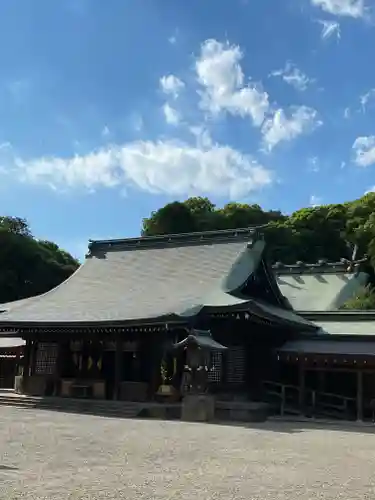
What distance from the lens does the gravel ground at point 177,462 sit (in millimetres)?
6238

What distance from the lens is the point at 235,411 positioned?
1611 centimetres

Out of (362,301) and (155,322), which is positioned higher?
(362,301)

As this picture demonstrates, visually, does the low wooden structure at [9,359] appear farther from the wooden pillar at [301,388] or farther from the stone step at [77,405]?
the wooden pillar at [301,388]

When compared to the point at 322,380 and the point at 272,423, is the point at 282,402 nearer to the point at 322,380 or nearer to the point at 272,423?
the point at 322,380

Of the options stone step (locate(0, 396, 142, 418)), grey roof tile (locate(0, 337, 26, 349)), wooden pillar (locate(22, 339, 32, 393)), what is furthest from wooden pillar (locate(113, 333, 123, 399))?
grey roof tile (locate(0, 337, 26, 349))

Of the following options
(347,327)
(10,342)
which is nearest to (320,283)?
(347,327)

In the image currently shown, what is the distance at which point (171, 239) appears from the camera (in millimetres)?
24781

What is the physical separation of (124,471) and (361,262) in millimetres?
29213

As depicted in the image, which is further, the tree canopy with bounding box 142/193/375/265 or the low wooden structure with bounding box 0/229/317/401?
the tree canopy with bounding box 142/193/375/265

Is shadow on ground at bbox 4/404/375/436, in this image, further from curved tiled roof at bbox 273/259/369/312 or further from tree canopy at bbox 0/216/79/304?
tree canopy at bbox 0/216/79/304

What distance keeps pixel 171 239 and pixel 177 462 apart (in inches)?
669

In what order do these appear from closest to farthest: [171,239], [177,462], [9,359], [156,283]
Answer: [177,462] → [156,283] → [9,359] → [171,239]

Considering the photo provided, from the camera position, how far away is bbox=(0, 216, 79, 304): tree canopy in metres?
41.9

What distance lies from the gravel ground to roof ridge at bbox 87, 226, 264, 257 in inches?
419
